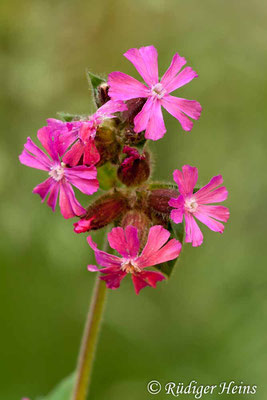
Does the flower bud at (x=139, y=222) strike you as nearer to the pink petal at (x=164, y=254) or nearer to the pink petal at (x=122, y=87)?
the pink petal at (x=164, y=254)

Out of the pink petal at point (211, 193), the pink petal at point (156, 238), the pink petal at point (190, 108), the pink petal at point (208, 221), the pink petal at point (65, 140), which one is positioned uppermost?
the pink petal at point (190, 108)

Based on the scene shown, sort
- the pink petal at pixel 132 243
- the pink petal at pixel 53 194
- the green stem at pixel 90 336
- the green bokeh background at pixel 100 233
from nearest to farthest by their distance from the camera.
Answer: the pink petal at pixel 132 243 → the pink petal at pixel 53 194 → the green stem at pixel 90 336 → the green bokeh background at pixel 100 233

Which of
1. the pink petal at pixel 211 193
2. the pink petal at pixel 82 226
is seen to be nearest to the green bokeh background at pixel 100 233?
the pink petal at pixel 82 226

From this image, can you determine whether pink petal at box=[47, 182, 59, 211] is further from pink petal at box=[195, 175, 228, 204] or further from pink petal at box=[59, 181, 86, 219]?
pink petal at box=[195, 175, 228, 204]

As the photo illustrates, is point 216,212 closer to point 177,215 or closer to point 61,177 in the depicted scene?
point 177,215

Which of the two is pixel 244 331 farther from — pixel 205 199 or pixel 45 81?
pixel 45 81

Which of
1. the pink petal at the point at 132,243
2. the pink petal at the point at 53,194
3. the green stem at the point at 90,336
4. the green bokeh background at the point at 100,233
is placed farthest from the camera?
the green bokeh background at the point at 100,233

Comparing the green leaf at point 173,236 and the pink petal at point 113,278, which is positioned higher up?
the green leaf at point 173,236

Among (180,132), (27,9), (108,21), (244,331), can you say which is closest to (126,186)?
(244,331)

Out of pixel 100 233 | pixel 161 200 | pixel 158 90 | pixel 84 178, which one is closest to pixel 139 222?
pixel 161 200
